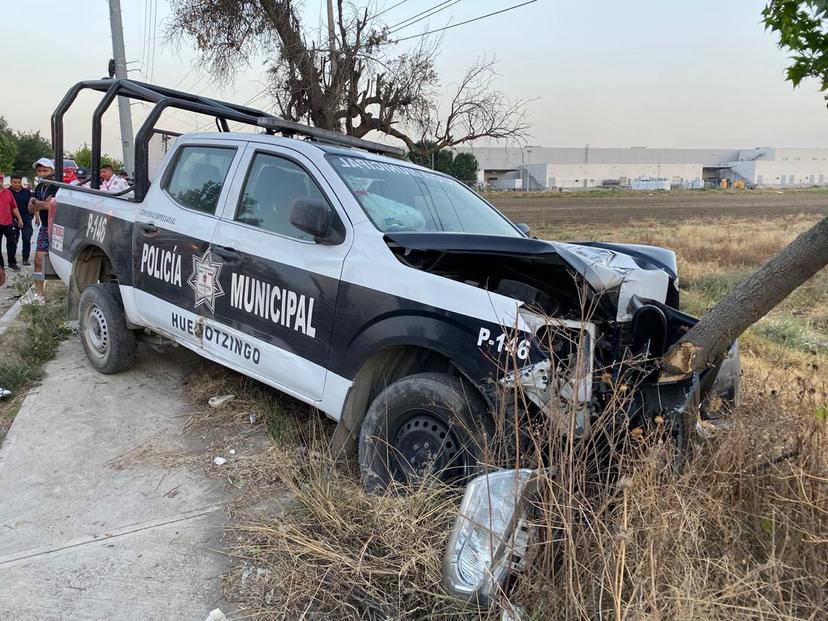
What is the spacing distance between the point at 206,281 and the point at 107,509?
5.00ft

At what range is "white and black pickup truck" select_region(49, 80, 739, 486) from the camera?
2.62m

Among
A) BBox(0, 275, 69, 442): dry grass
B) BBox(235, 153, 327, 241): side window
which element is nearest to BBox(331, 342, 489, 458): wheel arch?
BBox(235, 153, 327, 241): side window

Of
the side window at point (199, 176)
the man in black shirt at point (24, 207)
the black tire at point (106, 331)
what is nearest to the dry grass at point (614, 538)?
the side window at point (199, 176)

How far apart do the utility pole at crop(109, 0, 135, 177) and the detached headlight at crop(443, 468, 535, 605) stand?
14.7 meters

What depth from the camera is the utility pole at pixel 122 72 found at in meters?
14.8

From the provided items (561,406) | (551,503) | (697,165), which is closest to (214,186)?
(561,406)

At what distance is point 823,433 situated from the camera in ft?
8.13

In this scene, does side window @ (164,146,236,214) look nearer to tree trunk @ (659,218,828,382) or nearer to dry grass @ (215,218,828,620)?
dry grass @ (215,218,828,620)

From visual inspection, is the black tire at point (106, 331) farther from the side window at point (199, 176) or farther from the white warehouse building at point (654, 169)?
the white warehouse building at point (654, 169)

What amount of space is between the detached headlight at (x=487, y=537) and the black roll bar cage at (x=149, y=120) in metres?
3.15

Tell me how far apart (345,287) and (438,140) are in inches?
370

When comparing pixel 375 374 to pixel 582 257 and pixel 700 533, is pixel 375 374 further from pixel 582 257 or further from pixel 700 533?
pixel 700 533

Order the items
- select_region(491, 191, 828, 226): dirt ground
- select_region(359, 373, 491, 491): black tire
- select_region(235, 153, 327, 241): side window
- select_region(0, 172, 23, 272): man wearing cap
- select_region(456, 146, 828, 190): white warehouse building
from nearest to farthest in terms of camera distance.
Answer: select_region(359, 373, 491, 491): black tire
select_region(235, 153, 327, 241): side window
select_region(0, 172, 23, 272): man wearing cap
select_region(491, 191, 828, 226): dirt ground
select_region(456, 146, 828, 190): white warehouse building

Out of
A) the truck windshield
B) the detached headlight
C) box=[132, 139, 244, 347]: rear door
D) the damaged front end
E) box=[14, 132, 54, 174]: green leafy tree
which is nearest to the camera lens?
the detached headlight
